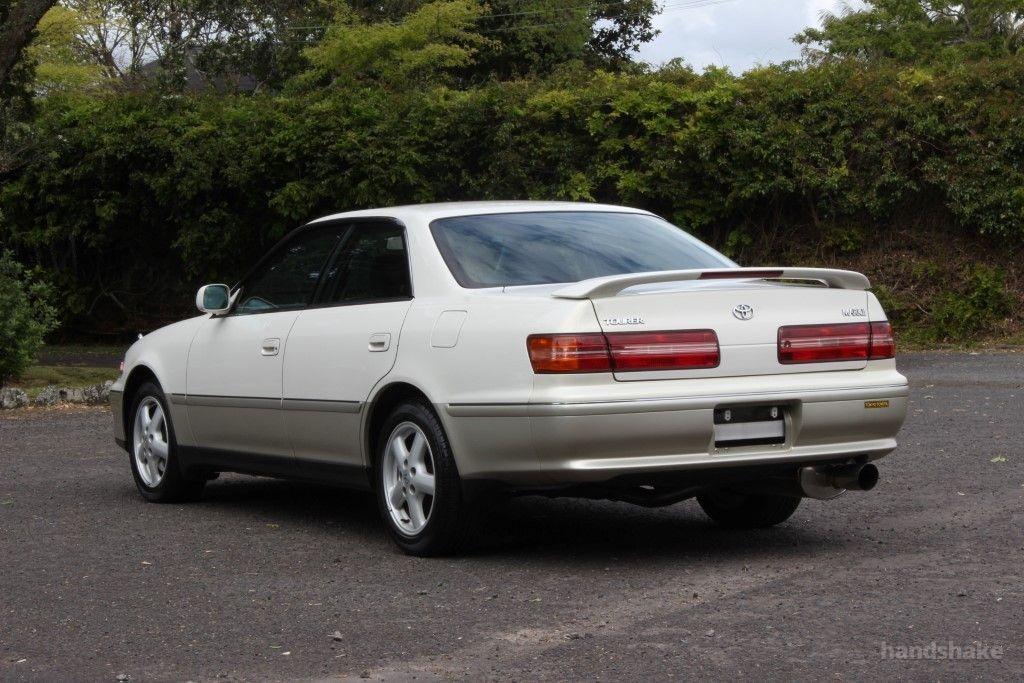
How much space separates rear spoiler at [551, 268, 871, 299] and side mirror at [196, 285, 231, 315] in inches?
104

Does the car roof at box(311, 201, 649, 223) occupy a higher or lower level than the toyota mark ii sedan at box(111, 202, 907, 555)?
higher

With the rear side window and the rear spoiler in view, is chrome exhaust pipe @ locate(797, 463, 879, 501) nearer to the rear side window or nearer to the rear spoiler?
the rear spoiler

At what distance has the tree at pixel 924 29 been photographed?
42.9 m

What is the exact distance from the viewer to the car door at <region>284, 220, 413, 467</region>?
261 inches

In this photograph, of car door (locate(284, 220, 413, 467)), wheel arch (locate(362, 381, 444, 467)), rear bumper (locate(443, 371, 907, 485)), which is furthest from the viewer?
car door (locate(284, 220, 413, 467))

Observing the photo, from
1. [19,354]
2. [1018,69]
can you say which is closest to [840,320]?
[19,354]

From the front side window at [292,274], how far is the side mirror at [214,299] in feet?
0.25

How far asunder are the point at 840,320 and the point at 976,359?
39.4 feet

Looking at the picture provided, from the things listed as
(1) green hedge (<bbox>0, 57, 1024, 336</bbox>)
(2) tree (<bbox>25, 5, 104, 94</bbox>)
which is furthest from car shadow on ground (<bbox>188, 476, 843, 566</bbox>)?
(2) tree (<bbox>25, 5, 104, 94</bbox>)

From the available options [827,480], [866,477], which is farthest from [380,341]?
[866,477]

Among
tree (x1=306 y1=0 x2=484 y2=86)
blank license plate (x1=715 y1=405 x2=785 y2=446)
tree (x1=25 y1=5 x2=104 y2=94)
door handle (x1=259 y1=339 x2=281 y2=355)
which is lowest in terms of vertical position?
blank license plate (x1=715 y1=405 x2=785 y2=446)

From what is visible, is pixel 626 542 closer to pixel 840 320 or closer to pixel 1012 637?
pixel 840 320

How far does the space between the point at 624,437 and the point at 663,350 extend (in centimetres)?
39

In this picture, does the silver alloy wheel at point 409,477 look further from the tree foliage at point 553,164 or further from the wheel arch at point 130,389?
the tree foliage at point 553,164
